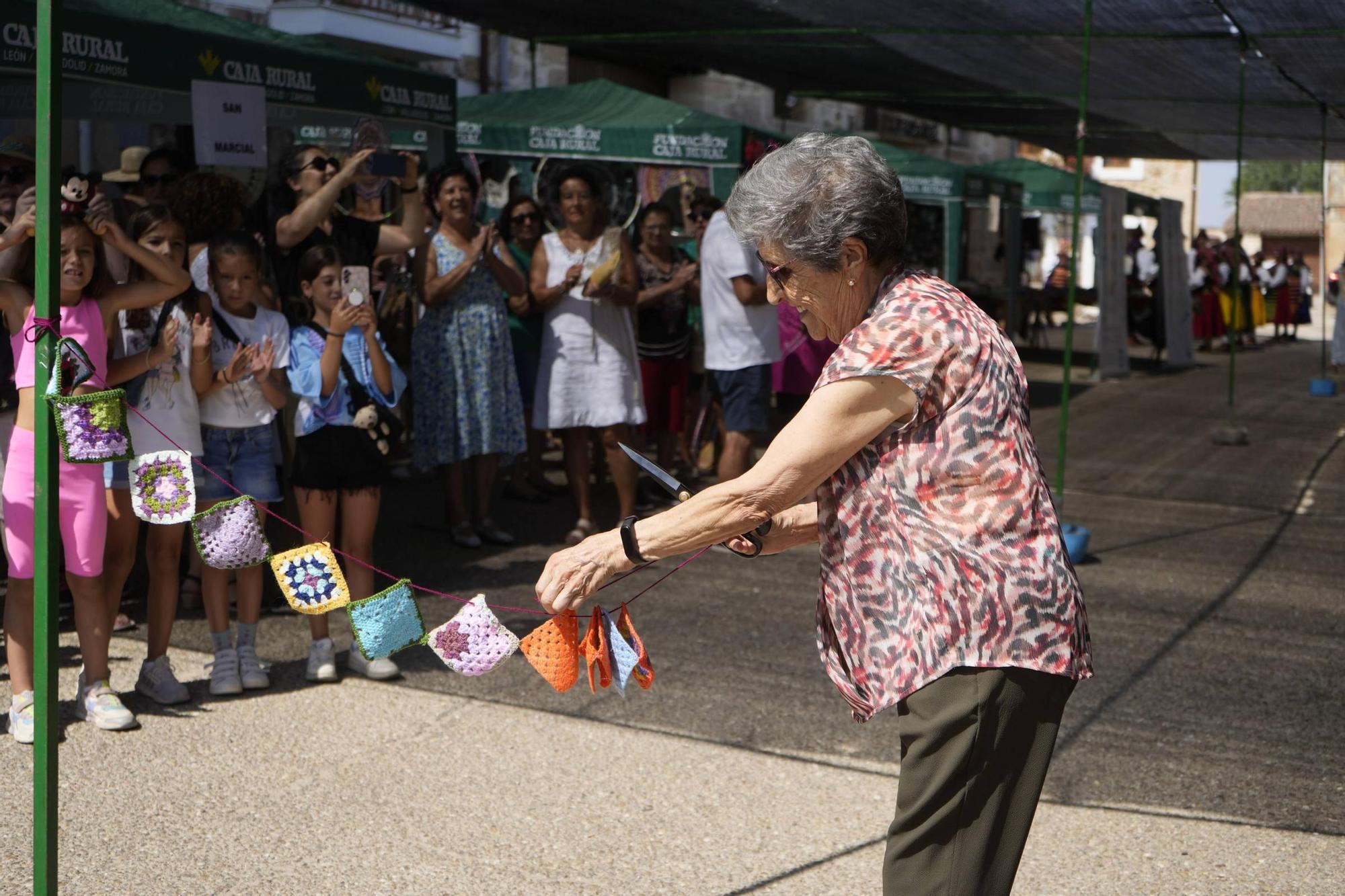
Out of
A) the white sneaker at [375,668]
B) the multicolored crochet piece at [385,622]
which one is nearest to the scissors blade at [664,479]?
the multicolored crochet piece at [385,622]

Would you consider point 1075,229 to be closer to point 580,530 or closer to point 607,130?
point 580,530

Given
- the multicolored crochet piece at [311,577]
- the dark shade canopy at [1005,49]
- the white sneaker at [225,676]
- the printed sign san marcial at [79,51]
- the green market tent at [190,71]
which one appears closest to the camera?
the multicolored crochet piece at [311,577]

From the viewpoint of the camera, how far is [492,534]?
762cm

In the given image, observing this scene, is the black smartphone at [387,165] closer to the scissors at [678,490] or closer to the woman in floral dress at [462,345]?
the woman in floral dress at [462,345]

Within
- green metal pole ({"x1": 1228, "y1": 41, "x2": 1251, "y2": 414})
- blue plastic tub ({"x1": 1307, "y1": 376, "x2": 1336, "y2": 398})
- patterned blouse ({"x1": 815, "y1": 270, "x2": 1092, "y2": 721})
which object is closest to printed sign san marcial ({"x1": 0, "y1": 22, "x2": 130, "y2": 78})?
patterned blouse ({"x1": 815, "y1": 270, "x2": 1092, "y2": 721})

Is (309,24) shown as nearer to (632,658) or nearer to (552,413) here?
(552,413)

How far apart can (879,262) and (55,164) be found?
59.8 inches

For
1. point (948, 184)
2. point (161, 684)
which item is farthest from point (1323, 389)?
point (161, 684)

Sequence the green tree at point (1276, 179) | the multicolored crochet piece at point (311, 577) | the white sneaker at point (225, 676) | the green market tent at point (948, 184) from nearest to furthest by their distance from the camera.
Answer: the multicolored crochet piece at point (311, 577), the white sneaker at point (225, 676), the green market tent at point (948, 184), the green tree at point (1276, 179)

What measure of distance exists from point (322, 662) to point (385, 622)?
187cm

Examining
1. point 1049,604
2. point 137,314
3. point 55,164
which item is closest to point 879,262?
point 1049,604

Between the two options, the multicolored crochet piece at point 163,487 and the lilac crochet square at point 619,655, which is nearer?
the lilac crochet square at point 619,655

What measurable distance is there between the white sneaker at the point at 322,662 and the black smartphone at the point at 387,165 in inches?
98.4

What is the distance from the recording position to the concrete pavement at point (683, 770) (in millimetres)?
3762
